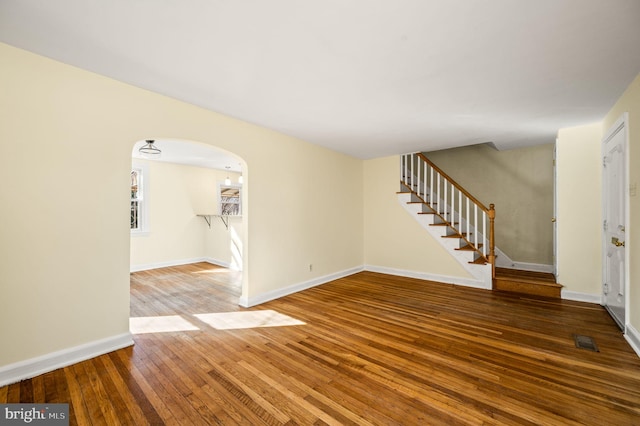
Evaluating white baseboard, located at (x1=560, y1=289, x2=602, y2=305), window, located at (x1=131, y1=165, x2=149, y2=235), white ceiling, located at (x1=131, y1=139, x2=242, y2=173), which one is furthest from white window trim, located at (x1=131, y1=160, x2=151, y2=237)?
white baseboard, located at (x1=560, y1=289, x2=602, y2=305)

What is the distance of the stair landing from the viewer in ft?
13.3

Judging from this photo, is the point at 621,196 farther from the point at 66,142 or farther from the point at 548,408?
the point at 66,142

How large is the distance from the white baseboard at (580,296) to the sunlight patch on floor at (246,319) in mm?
3871

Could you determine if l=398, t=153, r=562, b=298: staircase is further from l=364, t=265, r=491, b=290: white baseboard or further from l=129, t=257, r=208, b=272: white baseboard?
l=129, t=257, r=208, b=272: white baseboard

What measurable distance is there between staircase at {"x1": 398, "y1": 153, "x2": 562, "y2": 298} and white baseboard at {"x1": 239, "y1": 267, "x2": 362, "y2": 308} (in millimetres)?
1922

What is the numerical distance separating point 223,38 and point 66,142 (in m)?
1.67

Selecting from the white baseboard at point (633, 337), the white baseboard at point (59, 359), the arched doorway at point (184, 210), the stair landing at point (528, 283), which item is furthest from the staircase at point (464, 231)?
the white baseboard at point (59, 359)

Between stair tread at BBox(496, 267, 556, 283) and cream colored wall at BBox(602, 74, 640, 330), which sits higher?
cream colored wall at BBox(602, 74, 640, 330)

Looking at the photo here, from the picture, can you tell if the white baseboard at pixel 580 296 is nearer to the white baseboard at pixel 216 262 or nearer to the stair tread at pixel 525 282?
the stair tread at pixel 525 282

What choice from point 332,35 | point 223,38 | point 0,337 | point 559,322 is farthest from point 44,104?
point 559,322

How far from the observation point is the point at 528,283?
4.23 metres

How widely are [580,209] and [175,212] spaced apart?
7.76 meters

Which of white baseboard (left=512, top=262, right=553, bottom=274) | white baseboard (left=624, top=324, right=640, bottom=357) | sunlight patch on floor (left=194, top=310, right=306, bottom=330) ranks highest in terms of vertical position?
white baseboard (left=512, top=262, right=553, bottom=274)

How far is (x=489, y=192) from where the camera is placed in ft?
18.8
